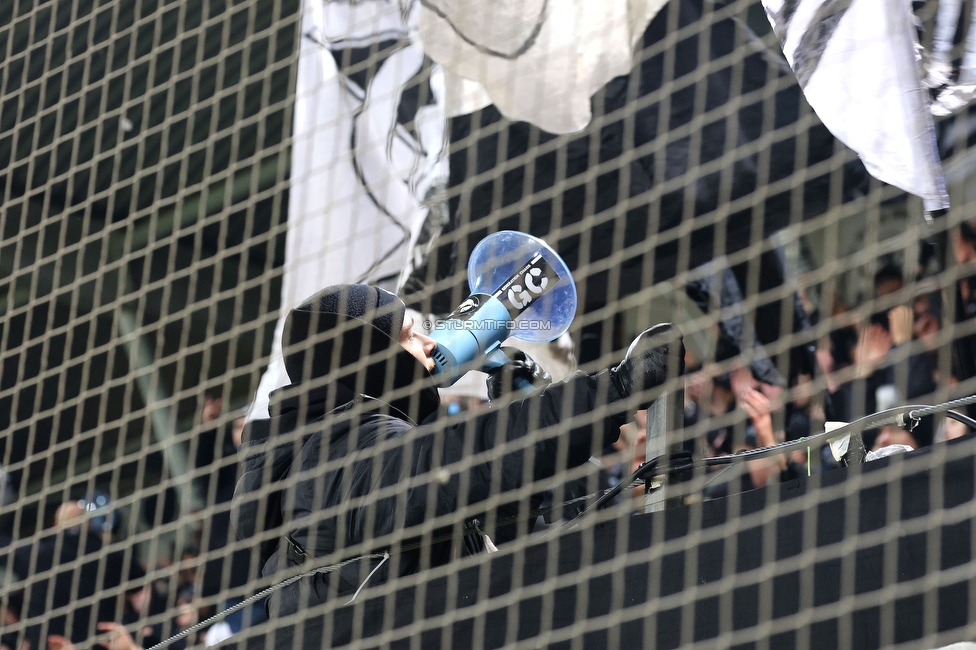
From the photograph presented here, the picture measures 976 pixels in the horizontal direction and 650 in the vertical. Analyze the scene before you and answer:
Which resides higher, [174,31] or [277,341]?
[174,31]

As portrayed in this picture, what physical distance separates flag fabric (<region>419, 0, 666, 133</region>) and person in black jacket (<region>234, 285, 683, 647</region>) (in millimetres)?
1190

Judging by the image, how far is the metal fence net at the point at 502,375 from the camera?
59.6 inches

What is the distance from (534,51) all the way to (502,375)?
1.30 m

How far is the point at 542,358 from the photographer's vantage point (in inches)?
125

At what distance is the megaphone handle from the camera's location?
213 cm

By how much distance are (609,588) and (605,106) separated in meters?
1.75

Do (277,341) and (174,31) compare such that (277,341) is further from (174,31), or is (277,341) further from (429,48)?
(174,31)

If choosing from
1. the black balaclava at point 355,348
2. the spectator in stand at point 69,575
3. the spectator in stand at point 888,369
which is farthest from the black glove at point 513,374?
the spectator in stand at point 69,575

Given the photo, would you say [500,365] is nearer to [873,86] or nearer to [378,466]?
[378,466]

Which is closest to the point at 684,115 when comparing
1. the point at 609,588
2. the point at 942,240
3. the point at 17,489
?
the point at 942,240

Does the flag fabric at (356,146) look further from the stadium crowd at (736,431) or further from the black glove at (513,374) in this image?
the black glove at (513,374)

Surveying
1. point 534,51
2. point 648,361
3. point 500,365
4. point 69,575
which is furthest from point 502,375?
point 69,575

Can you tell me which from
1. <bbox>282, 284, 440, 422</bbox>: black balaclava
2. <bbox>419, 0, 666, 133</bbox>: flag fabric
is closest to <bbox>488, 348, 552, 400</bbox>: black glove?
<bbox>282, 284, 440, 422</bbox>: black balaclava

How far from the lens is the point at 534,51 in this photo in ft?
10.4
